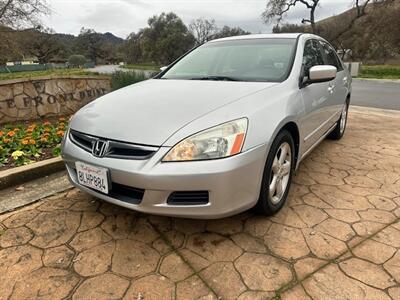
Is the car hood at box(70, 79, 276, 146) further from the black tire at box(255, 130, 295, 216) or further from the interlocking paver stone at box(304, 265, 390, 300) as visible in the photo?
the interlocking paver stone at box(304, 265, 390, 300)

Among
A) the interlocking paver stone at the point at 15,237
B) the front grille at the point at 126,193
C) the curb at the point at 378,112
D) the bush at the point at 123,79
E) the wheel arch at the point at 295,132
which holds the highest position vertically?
the bush at the point at 123,79

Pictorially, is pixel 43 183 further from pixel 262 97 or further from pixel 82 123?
pixel 262 97

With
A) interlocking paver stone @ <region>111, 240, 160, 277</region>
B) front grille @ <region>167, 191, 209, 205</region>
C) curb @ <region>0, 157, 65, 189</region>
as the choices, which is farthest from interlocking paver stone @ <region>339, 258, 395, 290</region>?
curb @ <region>0, 157, 65, 189</region>

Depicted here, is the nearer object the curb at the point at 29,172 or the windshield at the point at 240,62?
the windshield at the point at 240,62

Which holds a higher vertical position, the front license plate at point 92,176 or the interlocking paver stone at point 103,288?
the front license plate at point 92,176

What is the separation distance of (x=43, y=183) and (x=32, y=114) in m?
2.71

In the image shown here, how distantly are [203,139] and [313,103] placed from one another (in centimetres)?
146

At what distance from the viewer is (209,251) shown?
203cm

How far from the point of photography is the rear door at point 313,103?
2660 millimetres

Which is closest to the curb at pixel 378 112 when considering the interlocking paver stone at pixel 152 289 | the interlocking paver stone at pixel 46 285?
the interlocking paver stone at pixel 152 289

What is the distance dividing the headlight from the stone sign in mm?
4371

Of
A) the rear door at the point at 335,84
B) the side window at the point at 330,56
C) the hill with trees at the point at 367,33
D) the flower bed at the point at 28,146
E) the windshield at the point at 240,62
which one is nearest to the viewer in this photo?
the windshield at the point at 240,62

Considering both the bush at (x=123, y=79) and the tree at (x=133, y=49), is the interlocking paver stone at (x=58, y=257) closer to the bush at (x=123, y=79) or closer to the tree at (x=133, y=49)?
the bush at (x=123, y=79)

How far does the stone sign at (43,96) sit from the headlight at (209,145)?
437 cm
